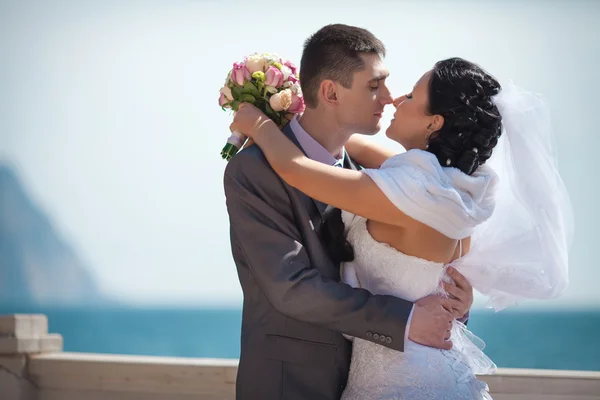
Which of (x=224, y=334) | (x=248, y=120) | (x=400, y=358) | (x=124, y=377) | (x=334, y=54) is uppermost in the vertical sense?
(x=334, y=54)

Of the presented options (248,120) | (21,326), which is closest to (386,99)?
(248,120)

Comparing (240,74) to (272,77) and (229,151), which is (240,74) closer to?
(272,77)

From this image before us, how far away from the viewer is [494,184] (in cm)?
375

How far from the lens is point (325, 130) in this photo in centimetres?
409

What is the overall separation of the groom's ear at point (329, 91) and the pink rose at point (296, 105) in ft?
0.50

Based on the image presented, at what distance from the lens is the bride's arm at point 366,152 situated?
4.45 metres

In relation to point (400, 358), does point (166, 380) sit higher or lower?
lower

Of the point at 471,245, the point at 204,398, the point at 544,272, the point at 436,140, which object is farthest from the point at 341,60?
the point at 204,398

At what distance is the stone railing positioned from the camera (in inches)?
216

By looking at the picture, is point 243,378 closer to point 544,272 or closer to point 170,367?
point 544,272

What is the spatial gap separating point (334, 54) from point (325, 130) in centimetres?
33

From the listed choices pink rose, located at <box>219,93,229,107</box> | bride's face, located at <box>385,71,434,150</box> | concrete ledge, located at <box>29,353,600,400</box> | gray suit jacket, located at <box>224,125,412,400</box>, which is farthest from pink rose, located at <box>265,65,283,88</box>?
concrete ledge, located at <box>29,353,600,400</box>

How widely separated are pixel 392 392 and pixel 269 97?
1.34 meters

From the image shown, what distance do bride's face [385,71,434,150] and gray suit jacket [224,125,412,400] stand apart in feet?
1.45
